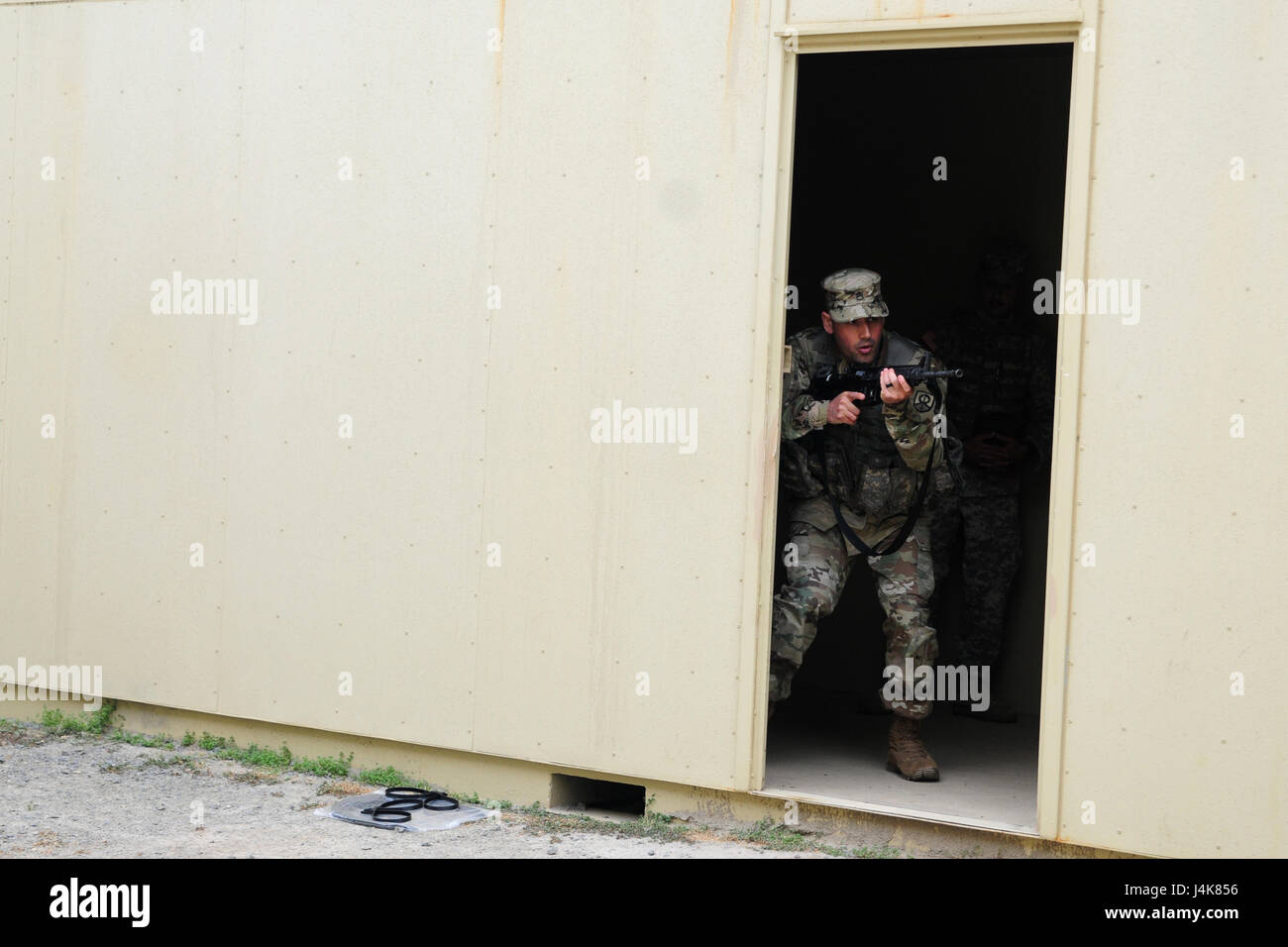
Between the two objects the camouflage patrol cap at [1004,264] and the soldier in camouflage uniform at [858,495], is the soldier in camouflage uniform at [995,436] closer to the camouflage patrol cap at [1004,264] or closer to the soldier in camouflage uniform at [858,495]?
the camouflage patrol cap at [1004,264]

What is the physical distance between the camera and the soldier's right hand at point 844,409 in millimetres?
4880

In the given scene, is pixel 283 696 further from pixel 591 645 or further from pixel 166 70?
pixel 166 70

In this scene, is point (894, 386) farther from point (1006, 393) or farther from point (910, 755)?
point (1006, 393)

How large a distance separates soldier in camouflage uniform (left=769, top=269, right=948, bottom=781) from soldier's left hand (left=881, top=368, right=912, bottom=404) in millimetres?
169

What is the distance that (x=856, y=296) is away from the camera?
5.12 metres

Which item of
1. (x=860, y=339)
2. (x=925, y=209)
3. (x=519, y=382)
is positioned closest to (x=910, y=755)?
(x=860, y=339)

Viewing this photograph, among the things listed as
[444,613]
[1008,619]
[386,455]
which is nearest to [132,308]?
[386,455]

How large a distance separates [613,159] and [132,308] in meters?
2.22

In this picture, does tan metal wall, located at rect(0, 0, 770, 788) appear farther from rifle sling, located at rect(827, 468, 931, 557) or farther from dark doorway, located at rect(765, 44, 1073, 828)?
dark doorway, located at rect(765, 44, 1073, 828)

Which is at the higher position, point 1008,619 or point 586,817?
point 1008,619

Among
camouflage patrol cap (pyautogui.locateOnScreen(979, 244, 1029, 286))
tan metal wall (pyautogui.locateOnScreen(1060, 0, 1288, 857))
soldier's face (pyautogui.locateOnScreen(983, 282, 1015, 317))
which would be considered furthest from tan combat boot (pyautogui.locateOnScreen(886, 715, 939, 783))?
camouflage patrol cap (pyautogui.locateOnScreen(979, 244, 1029, 286))

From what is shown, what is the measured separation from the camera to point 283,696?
543 cm

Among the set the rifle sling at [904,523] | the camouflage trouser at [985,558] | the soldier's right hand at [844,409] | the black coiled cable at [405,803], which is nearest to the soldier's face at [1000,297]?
the camouflage trouser at [985,558]
